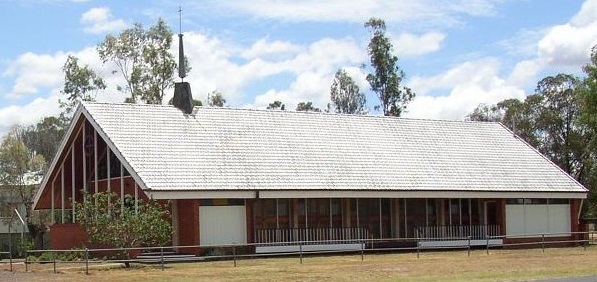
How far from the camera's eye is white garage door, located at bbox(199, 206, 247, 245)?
36.5 m

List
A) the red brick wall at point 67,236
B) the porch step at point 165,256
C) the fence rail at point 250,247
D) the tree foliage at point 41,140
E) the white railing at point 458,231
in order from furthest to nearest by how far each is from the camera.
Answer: the tree foliage at point 41,140
the white railing at point 458,231
the red brick wall at point 67,236
the porch step at point 165,256
the fence rail at point 250,247

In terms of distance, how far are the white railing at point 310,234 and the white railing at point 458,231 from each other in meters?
2.78

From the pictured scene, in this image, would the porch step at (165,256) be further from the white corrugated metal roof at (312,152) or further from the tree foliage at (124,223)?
the white corrugated metal roof at (312,152)

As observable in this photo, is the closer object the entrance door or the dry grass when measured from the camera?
the dry grass

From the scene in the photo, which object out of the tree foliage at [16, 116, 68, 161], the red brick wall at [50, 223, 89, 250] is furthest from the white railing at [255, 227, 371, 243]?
the tree foliage at [16, 116, 68, 161]

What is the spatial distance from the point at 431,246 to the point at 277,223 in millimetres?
7235

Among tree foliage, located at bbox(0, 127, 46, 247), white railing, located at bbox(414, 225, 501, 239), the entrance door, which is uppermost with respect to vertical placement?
tree foliage, located at bbox(0, 127, 46, 247)

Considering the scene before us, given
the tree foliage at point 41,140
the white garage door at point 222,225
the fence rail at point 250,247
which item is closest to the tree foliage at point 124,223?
the fence rail at point 250,247

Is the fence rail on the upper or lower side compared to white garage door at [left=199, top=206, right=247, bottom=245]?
lower

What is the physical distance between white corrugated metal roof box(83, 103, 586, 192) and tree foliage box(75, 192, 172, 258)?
1.71 meters

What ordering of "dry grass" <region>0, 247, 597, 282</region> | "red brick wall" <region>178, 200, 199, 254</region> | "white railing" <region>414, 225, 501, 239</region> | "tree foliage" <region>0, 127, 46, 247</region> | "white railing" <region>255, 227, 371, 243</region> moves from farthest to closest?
1. "tree foliage" <region>0, 127, 46, 247</region>
2. "white railing" <region>414, 225, 501, 239</region>
3. "white railing" <region>255, 227, 371, 243</region>
4. "red brick wall" <region>178, 200, 199, 254</region>
5. "dry grass" <region>0, 247, 597, 282</region>

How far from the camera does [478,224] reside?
146 feet

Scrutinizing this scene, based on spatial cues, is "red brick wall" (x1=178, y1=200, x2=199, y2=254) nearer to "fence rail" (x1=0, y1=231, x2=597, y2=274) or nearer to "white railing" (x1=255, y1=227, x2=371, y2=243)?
"fence rail" (x1=0, y1=231, x2=597, y2=274)

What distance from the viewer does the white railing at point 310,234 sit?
38188 millimetres
